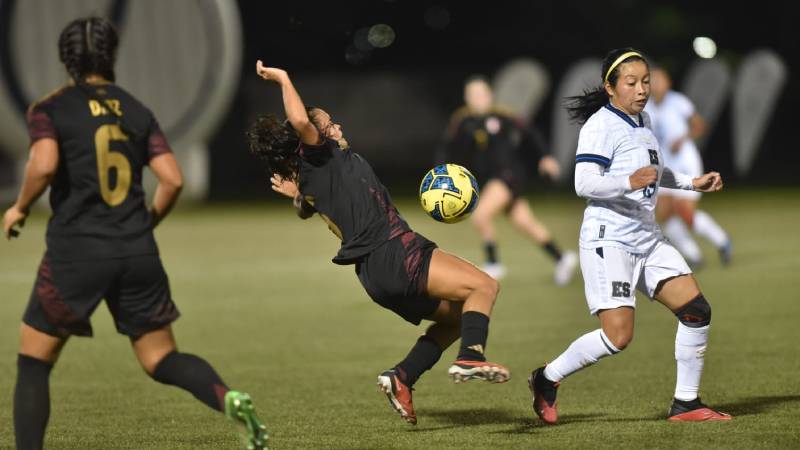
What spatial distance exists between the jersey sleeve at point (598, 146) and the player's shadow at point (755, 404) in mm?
1576

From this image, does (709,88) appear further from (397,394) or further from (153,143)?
(153,143)

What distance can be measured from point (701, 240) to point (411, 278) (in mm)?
12222

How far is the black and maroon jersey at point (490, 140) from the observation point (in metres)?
14.6

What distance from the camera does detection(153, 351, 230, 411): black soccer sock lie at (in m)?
5.86

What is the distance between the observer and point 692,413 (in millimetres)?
7094

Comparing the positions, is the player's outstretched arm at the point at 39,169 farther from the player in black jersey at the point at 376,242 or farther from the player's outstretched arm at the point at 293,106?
the player in black jersey at the point at 376,242

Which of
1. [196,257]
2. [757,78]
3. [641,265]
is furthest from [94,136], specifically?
[757,78]

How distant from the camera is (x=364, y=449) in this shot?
21.9 feet

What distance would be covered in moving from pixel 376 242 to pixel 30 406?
74.5 inches

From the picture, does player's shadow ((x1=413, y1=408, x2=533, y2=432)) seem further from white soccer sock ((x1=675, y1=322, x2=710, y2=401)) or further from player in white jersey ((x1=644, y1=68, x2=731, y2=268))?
player in white jersey ((x1=644, y1=68, x2=731, y2=268))

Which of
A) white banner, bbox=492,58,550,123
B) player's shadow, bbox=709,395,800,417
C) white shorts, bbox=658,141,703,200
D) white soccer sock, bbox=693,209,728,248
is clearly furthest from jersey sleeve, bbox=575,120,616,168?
white banner, bbox=492,58,550,123

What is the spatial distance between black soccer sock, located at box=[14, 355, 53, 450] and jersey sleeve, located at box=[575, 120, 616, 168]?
285 centimetres

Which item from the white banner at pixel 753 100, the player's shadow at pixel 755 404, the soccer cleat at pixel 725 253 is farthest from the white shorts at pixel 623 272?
the white banner at pixel 753 100

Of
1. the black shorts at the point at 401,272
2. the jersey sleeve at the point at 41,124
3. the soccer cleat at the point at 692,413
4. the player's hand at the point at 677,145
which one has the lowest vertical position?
the soccer cleat at the point at 692,413
